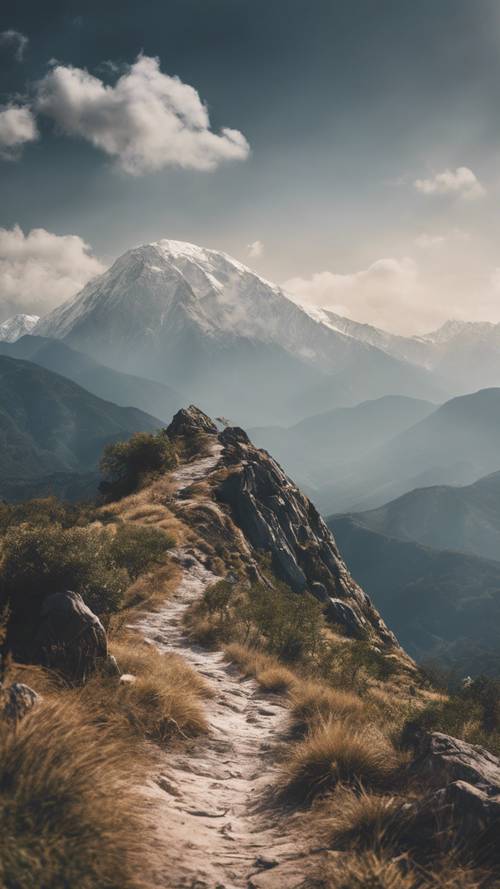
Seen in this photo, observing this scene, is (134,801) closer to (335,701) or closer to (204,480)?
(335,701)

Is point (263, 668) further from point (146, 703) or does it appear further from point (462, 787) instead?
point (462, 787)

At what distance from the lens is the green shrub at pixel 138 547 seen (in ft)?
76.6

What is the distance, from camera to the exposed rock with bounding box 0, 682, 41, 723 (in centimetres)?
583

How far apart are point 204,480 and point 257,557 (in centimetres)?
1230

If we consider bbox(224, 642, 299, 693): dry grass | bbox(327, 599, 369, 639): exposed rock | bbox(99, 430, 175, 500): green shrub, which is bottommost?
bbox(327, 599, 369, 639): exposed rock

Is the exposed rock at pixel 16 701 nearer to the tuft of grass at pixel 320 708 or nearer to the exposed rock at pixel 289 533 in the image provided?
the tuft of grass at pixel 320 708

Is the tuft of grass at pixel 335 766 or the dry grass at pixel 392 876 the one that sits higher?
the dry grass at pixel 392 876

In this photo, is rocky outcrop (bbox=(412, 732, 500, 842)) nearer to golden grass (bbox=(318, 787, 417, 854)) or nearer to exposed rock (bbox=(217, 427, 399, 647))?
golden grass (bbox=(318, 787, 417, 854))

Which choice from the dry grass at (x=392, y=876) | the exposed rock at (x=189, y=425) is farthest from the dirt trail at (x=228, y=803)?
the exposed rock at (x=189, y=425)

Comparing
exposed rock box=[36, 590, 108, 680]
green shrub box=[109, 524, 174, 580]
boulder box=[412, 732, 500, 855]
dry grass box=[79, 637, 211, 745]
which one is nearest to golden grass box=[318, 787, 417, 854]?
boulder box=[412, 732, 500, 855]

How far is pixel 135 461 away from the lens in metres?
54.7

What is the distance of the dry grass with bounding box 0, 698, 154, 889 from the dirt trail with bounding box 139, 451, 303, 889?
25.6 inches

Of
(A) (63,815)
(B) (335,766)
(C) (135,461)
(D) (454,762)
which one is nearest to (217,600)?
(B) (335,766)

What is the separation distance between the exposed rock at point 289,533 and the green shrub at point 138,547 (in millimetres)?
16170
